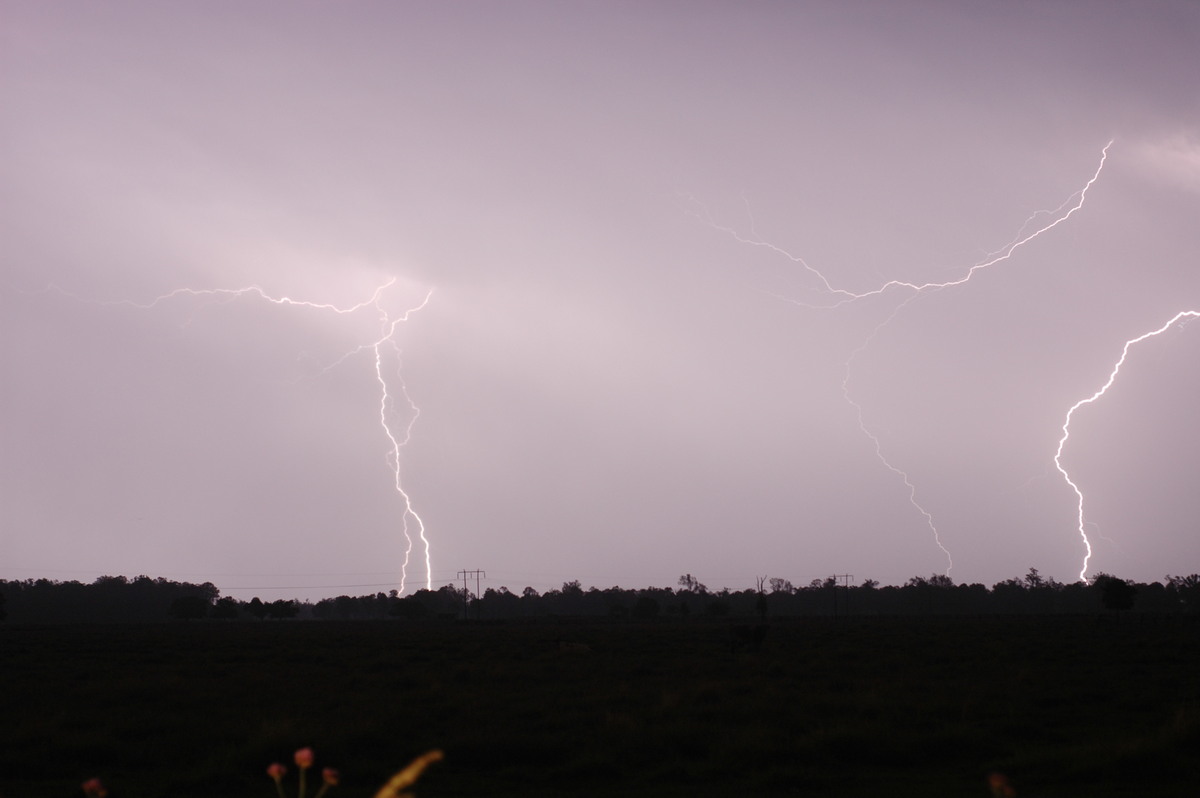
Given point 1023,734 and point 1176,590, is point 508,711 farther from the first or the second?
point 1176,590

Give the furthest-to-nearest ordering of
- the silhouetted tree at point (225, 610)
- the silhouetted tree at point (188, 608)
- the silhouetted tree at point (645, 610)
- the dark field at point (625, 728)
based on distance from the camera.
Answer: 1. the silhouetted tree at point (225, 610)
2. the silhouetted tree at point (188, 608)
3. the silhouetted tree at point (645, 610)
4. the dark field at point (625, 728)

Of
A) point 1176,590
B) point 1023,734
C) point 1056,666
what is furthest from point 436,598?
point 1023,734

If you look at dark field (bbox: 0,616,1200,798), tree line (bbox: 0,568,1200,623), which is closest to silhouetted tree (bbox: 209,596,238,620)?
tree line (bbox: 0,568,1200,623)

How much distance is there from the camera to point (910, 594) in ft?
600

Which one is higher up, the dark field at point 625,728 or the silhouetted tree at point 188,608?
the silhouetted tree at point 188,608

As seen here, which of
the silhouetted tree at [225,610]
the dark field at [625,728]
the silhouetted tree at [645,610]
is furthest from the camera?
the silhouetted tree at [225,610]

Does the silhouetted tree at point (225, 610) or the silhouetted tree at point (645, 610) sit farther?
the silhouetted tree at point (225, 610)

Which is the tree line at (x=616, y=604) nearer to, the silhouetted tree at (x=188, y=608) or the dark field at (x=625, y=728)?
the silhouetted tree at (x=188, y=608)

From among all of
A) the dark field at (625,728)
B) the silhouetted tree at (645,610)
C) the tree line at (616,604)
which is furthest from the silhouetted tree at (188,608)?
the dark field at (625,728)

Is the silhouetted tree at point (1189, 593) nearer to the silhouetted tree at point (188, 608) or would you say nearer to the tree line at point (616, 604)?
the tree line at point (616, 604)

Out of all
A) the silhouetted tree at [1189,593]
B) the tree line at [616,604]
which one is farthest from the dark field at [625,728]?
the silhouetted tree at [1189,593]

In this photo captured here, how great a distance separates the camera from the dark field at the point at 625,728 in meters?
11.6

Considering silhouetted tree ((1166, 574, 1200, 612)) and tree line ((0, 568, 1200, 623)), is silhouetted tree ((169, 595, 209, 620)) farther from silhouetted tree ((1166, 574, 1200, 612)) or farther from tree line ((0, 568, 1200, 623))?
silhouetted tree ((1166, 574, 1200, 612))

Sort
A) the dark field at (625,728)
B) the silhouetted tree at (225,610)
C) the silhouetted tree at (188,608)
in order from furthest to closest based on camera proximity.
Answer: the silhouetted tree at (225,610) < the silhouetted tree at (188,608) < the dark field at (625,728)
